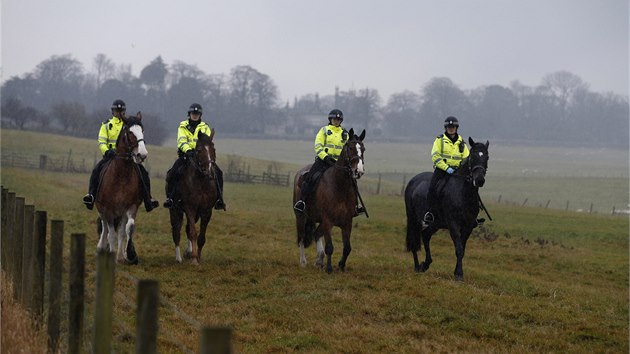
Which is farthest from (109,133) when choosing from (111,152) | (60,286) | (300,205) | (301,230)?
(60,286)

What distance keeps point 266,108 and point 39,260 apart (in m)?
144

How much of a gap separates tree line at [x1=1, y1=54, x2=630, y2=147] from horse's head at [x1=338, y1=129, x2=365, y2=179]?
9202cm

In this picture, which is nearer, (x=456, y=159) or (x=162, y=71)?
(x=456, y=159)

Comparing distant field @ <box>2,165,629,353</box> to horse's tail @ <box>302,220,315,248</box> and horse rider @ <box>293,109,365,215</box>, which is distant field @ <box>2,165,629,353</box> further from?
horse rider @ <box>293,109,365,215</box>

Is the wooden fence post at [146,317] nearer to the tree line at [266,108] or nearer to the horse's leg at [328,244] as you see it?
the horse's leg at [328,244]

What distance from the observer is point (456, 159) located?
1702 centimetres

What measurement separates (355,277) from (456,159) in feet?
11.3

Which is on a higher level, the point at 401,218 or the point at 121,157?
the point at 121,157

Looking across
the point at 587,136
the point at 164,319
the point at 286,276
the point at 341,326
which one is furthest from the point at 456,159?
the point at 587,136

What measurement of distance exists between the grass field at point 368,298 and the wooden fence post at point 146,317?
1376mm

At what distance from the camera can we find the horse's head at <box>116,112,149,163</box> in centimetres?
1546

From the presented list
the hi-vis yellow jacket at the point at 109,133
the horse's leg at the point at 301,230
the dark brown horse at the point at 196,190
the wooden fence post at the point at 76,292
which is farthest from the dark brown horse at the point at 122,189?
the wooden fence post at the point at 76,292

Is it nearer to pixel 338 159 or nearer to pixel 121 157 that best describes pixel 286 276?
pixel 338 159

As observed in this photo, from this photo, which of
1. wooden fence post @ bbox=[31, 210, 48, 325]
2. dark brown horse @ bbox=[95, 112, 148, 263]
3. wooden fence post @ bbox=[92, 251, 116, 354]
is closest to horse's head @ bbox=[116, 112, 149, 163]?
dark brown horse @ bbox=[95, 112, 148, 263]
